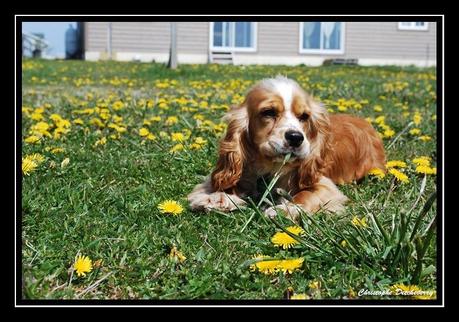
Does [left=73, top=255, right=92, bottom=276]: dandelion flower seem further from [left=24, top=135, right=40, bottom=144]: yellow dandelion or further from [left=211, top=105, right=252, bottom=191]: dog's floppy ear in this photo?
[left=24, top=135, right=40, bottom=144]: yellow dandelion

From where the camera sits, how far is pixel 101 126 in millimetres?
5453

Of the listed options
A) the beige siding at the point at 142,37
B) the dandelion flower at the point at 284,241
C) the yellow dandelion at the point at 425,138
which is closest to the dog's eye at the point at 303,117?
the dandelion flower at the point at 284,241

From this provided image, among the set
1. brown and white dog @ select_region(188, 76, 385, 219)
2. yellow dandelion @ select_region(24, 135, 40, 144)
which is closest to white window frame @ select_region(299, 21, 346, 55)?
yellow dandelion @ select_region(24, 135, 40, 144)

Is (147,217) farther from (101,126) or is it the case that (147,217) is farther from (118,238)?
(101,126)

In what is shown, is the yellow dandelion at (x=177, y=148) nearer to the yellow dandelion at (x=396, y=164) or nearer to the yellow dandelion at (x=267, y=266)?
the yellow dandelion at (x=396, y=164)

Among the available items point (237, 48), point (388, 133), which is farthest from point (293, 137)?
point (237, 48)

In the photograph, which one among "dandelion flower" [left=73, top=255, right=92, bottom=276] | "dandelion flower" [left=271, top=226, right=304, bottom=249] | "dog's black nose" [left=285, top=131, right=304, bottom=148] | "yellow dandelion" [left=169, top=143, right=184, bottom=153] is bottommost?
"dandelion flower" [left=73, top=255, right=92, bottom=276]

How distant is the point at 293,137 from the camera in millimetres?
3314

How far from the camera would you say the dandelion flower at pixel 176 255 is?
251cm

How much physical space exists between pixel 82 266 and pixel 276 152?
1.47 metres

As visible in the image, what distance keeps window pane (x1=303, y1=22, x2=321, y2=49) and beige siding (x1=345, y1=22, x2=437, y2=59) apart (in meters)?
1.40

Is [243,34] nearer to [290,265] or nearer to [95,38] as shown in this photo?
[95,38]

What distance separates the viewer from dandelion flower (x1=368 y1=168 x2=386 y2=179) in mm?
3959
